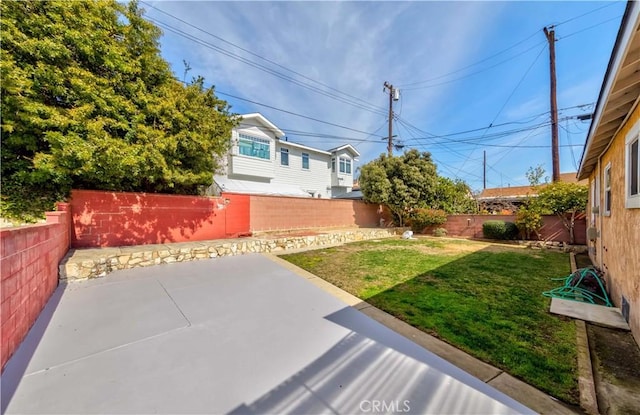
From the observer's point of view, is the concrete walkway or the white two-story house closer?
the concrete walkway

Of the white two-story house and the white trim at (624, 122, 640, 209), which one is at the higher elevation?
the white two-story house

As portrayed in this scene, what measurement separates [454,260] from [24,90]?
477 inches

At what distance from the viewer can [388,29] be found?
11180 mm

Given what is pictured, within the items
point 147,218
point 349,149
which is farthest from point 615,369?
point 349,149

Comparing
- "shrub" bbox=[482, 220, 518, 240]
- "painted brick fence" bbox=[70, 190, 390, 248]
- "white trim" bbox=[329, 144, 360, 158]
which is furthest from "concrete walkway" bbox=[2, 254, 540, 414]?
"white trim" bbox=[329, 144, 360, 158]

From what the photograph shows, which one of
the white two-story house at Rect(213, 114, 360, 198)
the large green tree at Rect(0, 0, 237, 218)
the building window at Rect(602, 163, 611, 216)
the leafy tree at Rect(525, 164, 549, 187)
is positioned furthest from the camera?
the leafy tree at Rect(525, 164, 549, 187)

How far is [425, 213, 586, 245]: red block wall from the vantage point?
10.5 m

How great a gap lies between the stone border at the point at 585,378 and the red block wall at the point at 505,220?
10.7 metres

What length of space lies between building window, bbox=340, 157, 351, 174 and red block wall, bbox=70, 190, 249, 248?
14082mm

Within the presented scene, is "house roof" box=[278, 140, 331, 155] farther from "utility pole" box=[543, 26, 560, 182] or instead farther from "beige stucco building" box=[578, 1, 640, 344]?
"beige stucco building" box=[578, 1, 640, 344]

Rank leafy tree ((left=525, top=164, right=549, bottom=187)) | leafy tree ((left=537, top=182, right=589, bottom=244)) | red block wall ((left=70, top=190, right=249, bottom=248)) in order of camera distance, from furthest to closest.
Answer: leafy tree ((left=525, top=164, right=549, bottom=187)), leafy tree ((left=537, top=182, right=589, bottom=244)), red block wall ((left=70, top=190, right=249, bottom=248))

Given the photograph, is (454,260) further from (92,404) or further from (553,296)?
(92,404)

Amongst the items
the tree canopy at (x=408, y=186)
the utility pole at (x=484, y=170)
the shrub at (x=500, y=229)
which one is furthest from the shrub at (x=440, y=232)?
the utility pole at (x=484, y=170)

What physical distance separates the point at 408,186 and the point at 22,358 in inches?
642
